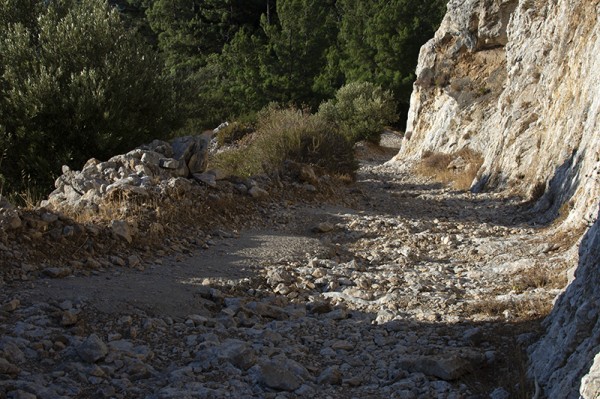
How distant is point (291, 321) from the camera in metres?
5.64

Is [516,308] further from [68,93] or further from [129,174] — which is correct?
[68,93]

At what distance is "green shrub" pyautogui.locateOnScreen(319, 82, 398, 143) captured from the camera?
28.0 m

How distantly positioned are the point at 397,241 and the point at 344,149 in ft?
19.2

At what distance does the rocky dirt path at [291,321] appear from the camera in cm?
417

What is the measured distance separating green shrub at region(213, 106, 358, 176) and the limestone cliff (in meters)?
3.19

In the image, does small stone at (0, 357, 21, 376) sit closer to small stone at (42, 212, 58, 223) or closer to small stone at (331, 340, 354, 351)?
small stone at (331, 340, 354, 351)

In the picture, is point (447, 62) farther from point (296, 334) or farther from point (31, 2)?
point (296, 334)

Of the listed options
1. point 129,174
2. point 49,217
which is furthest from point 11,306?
point 129,174

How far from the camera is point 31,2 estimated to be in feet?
39.8

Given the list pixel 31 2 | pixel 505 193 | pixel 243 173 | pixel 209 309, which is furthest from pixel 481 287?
pixel 31 2

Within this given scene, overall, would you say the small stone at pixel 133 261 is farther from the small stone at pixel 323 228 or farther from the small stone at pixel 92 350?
the small stone at pixel 323 228

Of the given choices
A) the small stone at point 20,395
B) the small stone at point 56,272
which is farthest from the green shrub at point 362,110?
the small stone at point 20,395

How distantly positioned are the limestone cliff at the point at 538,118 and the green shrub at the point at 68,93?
6932 mm

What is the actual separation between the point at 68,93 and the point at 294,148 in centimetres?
456
